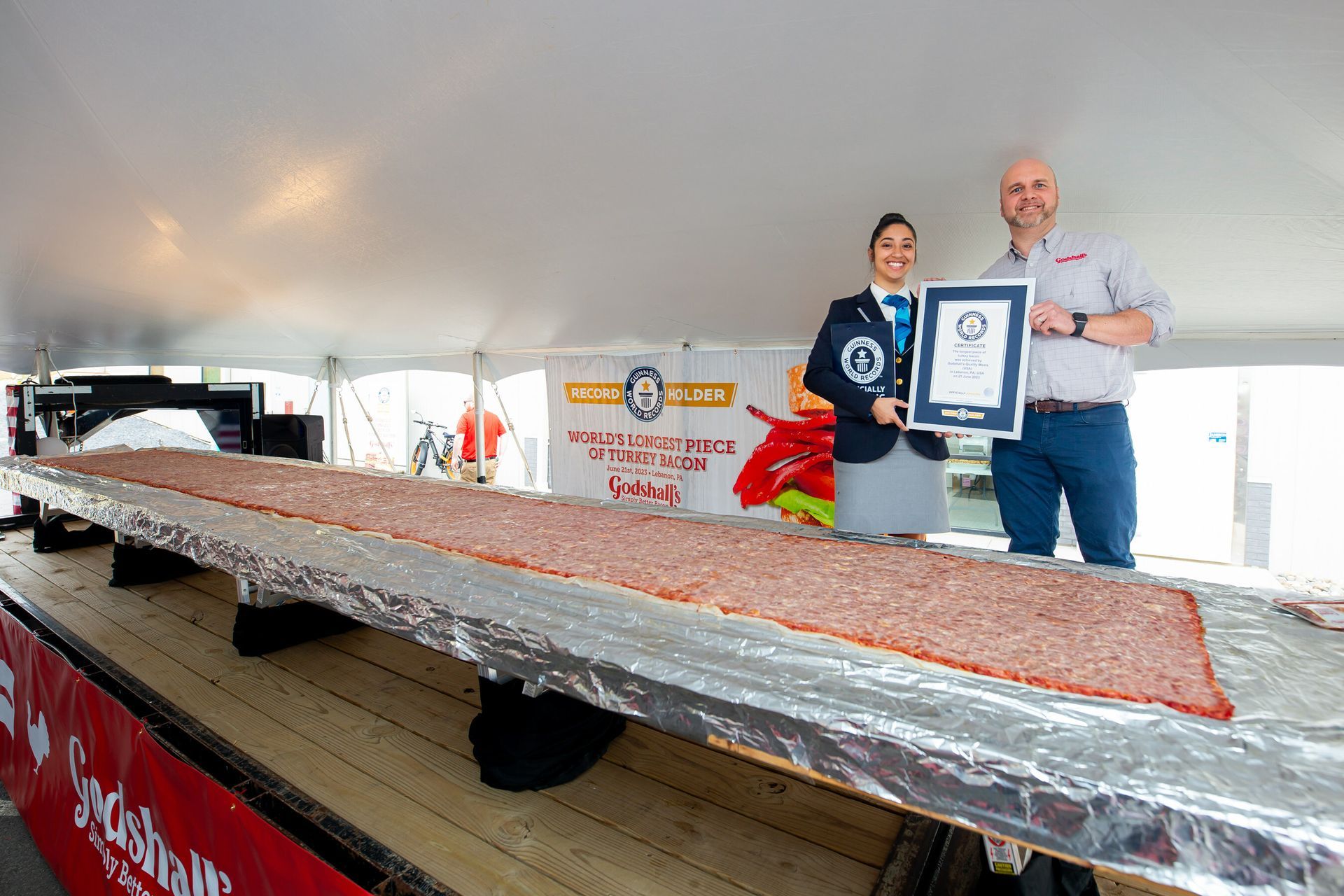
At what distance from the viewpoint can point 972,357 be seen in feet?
4.97

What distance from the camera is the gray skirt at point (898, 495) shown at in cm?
167

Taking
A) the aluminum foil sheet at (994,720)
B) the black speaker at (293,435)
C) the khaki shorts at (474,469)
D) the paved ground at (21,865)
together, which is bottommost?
the paved ground at (21,865)

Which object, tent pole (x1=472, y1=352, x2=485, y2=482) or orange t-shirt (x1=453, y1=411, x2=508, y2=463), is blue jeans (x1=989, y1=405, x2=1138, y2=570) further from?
orange t-shirt (x1=453, y1=411, x2=508, y2=463)

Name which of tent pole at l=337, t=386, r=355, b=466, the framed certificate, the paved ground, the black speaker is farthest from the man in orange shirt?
the framed certificate

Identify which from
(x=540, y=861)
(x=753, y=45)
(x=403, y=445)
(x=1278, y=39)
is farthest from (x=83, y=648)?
(x=403, y=445)

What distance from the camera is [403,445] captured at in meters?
11.4

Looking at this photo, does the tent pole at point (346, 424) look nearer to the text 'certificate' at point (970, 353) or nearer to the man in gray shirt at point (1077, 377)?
the text 'certificate' at point (970, 353)

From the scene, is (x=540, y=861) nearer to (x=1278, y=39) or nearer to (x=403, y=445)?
(x=1278, y=39)

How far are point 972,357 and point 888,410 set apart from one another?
23 cm

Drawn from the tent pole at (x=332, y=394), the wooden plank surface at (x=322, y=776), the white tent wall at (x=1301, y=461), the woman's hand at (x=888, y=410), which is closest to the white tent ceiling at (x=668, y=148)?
the woman's hand at (x=888, y=410)

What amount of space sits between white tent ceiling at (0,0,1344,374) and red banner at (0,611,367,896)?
7.44 feet

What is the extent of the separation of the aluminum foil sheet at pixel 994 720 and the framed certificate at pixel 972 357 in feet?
2.04

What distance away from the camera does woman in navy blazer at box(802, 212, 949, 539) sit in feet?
5.48

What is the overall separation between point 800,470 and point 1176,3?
281 cm
